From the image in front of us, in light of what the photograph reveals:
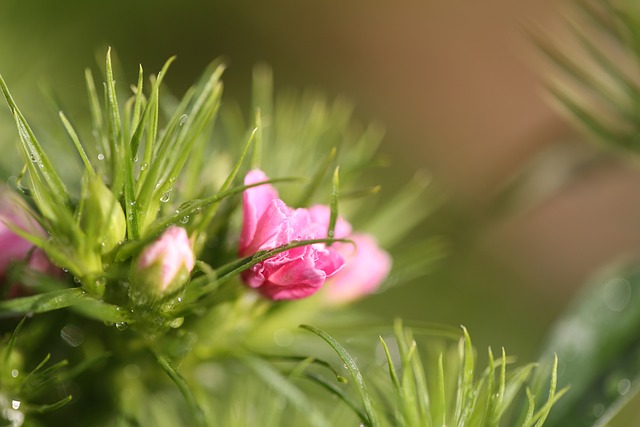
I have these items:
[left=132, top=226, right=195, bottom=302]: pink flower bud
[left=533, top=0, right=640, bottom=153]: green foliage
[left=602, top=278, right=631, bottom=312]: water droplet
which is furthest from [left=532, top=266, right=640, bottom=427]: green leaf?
[left=132, top=226, right=195, bottom=302]: pink flower bud

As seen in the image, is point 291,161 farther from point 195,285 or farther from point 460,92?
point 460,92

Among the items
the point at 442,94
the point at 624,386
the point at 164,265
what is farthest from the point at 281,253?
the point at 442,94

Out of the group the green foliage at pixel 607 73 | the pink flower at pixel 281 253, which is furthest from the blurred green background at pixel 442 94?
the pink flower at pixel 281 253

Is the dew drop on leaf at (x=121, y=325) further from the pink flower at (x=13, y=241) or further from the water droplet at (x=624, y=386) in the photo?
the water droplet at (x=624, y=386)

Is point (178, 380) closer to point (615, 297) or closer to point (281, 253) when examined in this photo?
point (281, 253)

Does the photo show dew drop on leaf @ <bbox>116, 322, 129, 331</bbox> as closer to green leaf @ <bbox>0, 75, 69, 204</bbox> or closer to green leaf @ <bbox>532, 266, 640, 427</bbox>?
green leaf @ <bbox>0, 75, 69, 204</bbox>

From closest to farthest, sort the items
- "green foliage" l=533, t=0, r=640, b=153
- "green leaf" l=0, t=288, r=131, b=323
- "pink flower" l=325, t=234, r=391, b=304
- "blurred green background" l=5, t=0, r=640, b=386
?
"green leaf" l=0, t=288, r=131, b=323, "pink flower" l=325, t=234, r=391, b=304, "green foliage" l=533, t=0, r=640, b=153, "blurred green background" l=5, t=0, r=640, b=386
